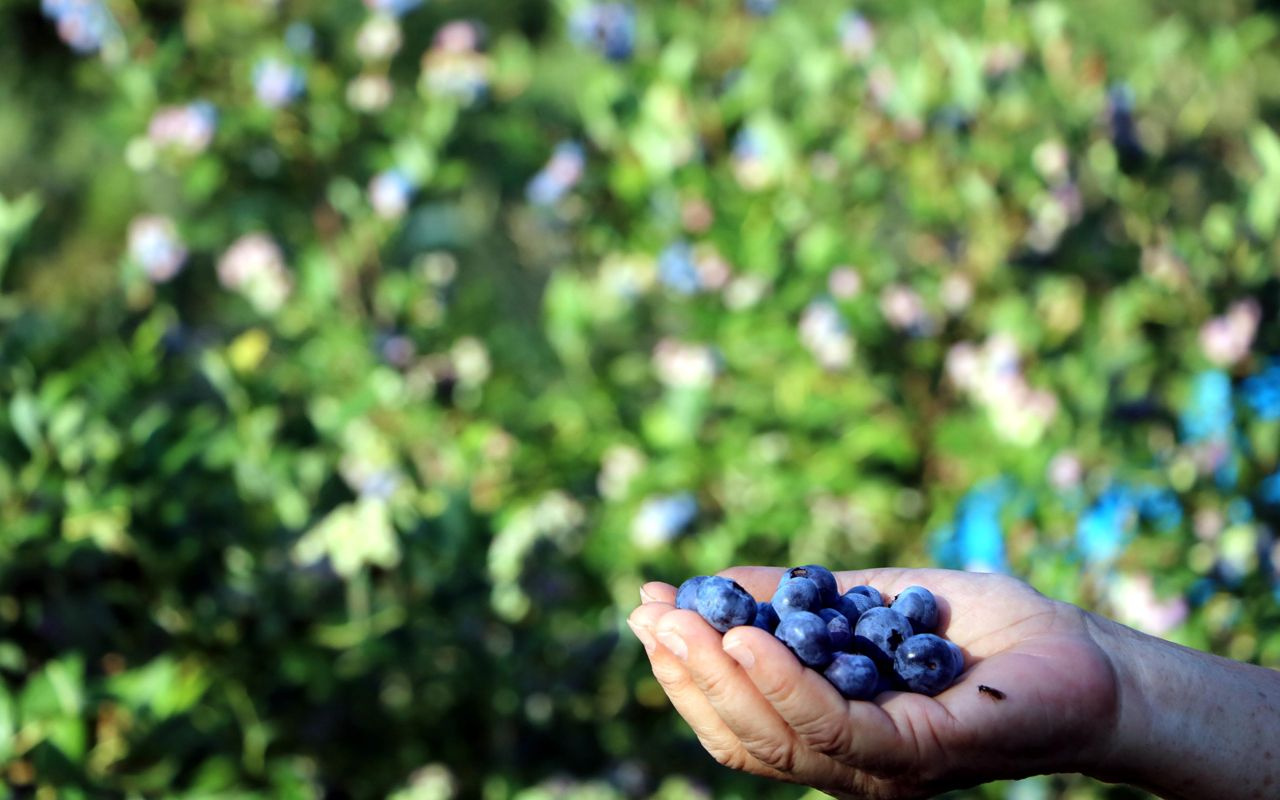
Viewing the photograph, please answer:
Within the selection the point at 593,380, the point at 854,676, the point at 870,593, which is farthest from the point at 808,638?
the point at 593,380

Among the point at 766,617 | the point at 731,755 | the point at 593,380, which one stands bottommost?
the point at 731,755

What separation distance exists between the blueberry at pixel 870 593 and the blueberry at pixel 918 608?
0.04m

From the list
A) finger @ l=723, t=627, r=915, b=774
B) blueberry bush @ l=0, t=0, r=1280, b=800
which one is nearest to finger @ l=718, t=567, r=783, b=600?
finger @ l=723, t=627, r=915, b=774

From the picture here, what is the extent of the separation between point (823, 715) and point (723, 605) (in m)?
0.16

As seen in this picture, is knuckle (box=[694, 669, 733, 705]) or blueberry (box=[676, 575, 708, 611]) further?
blueberry (box=[676, 575, 708, 611])

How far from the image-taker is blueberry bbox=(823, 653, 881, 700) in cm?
100

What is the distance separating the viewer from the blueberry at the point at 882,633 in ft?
3.48

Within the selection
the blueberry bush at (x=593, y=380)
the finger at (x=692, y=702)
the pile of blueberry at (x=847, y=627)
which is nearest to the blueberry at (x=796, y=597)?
the pile of blueberry at (x=847, y=627)

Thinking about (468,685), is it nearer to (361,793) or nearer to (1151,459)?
(361,793)

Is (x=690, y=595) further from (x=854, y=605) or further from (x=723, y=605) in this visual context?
(x=854, y=605)

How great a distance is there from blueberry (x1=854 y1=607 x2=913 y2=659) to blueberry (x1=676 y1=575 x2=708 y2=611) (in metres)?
0.14

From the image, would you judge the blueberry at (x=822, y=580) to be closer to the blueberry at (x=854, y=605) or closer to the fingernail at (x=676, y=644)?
the blueberry at (x=854, y=605)

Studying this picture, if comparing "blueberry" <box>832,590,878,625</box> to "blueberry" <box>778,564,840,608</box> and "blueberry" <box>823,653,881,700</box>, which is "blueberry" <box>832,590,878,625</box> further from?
"blueberry" <box>823,653,881,700</box>

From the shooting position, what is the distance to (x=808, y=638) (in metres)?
1.02
